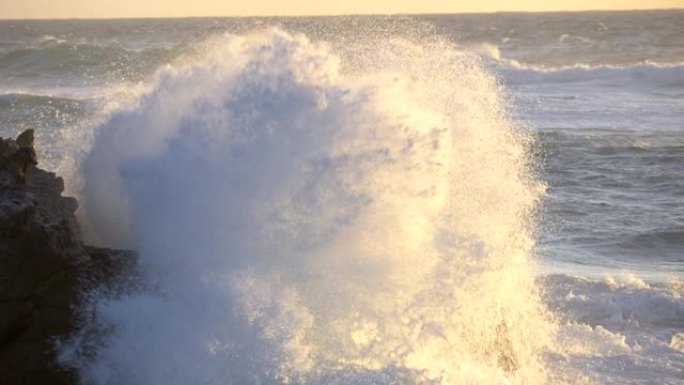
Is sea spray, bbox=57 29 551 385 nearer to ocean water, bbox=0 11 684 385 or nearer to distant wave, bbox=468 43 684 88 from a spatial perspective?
ocean water, bbox=0 11 684 385

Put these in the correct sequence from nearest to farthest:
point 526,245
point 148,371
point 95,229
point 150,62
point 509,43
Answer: point 148,371 < point 95,229 < point 526,245 < point 150,62 < point 509,43

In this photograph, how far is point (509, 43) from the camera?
143ft

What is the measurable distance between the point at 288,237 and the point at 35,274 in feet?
4.13

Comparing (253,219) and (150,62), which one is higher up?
(253,219)

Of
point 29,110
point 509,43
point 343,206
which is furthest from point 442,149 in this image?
point 509,43

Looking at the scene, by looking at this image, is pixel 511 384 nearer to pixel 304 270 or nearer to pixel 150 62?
pixel 304 270

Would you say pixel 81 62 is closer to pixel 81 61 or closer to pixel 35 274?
pixel 81 61

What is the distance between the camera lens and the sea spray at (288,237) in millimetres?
4793

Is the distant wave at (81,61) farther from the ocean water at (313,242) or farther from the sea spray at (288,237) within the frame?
A: the sea spray at (288,237)

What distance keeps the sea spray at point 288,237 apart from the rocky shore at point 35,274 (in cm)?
12

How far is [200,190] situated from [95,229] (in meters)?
0.71

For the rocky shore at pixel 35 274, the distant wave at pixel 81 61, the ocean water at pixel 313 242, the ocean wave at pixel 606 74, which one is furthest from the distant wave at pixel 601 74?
the rocky shore at pixel 35 274

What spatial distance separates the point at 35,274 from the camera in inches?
184

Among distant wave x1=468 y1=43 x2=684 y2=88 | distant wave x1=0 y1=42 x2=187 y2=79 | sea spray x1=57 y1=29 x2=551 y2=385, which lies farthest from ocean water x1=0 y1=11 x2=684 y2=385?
distant wave x1=0 y1=42 x2=187 y2=79
